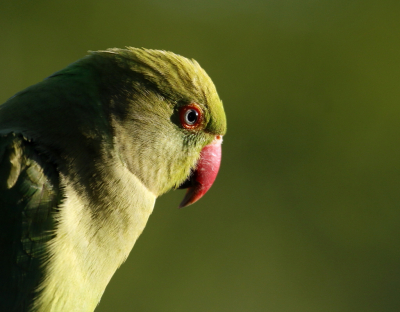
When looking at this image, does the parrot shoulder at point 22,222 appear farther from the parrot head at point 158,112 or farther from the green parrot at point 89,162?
the parrot head at point 158,112

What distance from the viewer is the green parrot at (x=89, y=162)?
1.49 metres

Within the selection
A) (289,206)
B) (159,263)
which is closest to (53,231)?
(159,263)

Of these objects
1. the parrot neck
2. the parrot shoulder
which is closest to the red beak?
the parrot neck

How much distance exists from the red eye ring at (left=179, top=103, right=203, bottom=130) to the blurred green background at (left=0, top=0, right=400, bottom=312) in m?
4.31

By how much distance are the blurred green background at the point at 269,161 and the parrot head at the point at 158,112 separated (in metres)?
4.27

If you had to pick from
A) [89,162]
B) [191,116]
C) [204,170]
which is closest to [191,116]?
[191,116]

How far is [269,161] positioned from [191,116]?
16.3 ft

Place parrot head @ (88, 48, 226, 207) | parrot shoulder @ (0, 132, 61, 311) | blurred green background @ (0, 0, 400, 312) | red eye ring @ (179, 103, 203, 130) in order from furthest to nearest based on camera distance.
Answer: blurred green background @ (0, 0, 400, 312) → red eye ring @ (179, 103, 203, 130) → parrot head @ (88, 48, 226, 207) → parrot shoulder @ (0, 132, 61, 311)

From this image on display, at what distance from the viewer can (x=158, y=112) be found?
184cm

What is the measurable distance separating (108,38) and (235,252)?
12.6ft

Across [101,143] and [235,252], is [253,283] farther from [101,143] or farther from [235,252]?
[101,143]

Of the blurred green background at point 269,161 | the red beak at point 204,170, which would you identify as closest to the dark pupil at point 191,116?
the red beak at point 204,170

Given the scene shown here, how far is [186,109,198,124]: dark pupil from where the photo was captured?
6.31ft

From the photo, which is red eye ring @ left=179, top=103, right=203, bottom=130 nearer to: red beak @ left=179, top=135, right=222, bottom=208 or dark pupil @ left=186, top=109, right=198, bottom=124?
dark pupil @ left=186, top=109, right=198, bottom=124
